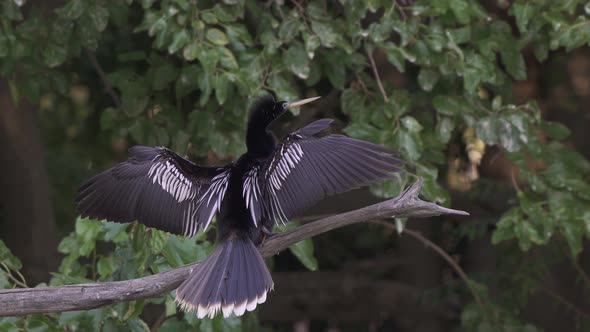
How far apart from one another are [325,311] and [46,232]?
2.05m

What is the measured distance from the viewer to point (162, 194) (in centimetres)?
345

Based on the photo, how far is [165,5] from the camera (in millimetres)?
3891

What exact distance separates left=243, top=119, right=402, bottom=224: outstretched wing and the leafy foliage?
1.59ft

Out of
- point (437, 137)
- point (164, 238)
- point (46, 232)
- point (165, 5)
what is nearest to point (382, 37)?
point (437, 137)

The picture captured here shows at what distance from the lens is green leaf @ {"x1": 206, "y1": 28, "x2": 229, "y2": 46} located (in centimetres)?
389

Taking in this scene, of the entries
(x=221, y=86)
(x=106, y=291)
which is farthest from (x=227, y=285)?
(x=221, y=86)

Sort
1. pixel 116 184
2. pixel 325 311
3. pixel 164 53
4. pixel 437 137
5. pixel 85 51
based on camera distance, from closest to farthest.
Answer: pixel 116 184 → pixel 437 137 → pixel 164 53 → pixel 85 51 → pixel 325 311

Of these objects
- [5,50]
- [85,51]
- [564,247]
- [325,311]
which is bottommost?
[325,311]

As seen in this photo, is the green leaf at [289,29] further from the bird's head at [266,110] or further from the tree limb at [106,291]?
the tree limb at [106,291]

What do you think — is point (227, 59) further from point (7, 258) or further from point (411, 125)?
point (7, 258)

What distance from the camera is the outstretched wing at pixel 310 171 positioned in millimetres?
3037

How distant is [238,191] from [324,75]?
49.5 inches

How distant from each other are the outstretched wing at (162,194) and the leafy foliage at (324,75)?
17 cm

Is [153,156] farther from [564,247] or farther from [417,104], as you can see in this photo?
[564,247]
